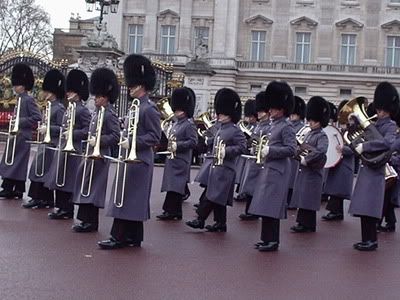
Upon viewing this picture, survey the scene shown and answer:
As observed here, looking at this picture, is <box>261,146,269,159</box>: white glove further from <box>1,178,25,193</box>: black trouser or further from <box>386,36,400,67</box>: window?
<box>386,36,400,67</box>: window

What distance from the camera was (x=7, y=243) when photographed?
827 cm

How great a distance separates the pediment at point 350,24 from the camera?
149 feet

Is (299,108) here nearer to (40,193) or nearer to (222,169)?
(222,169)

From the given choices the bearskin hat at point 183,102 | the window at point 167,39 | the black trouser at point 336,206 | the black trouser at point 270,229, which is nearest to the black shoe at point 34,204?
the bearskin hat at point 183,102

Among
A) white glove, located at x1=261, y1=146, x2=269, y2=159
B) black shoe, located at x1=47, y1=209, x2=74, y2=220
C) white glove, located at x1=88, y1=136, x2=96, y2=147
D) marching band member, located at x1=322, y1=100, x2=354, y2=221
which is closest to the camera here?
white glove, located at x1=261, y1=146, x2=269, y2=159

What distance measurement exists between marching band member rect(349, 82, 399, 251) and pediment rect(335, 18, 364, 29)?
37.2 metres

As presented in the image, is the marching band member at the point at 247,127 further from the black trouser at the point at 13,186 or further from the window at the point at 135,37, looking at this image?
the window at the point at 135,37

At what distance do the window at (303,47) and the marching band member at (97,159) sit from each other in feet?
123

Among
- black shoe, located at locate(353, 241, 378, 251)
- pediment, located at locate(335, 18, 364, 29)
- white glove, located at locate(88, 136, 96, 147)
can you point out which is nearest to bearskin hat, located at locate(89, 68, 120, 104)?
white glove, located at locate(88, 136, 96, 147)

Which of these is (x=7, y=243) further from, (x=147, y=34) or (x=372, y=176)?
(x=147, y=34)

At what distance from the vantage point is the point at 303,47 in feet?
151

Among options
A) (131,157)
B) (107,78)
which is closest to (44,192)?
(107,78)

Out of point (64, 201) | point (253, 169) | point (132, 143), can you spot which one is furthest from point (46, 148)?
point (132, 143)

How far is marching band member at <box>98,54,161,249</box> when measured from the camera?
8.19m
